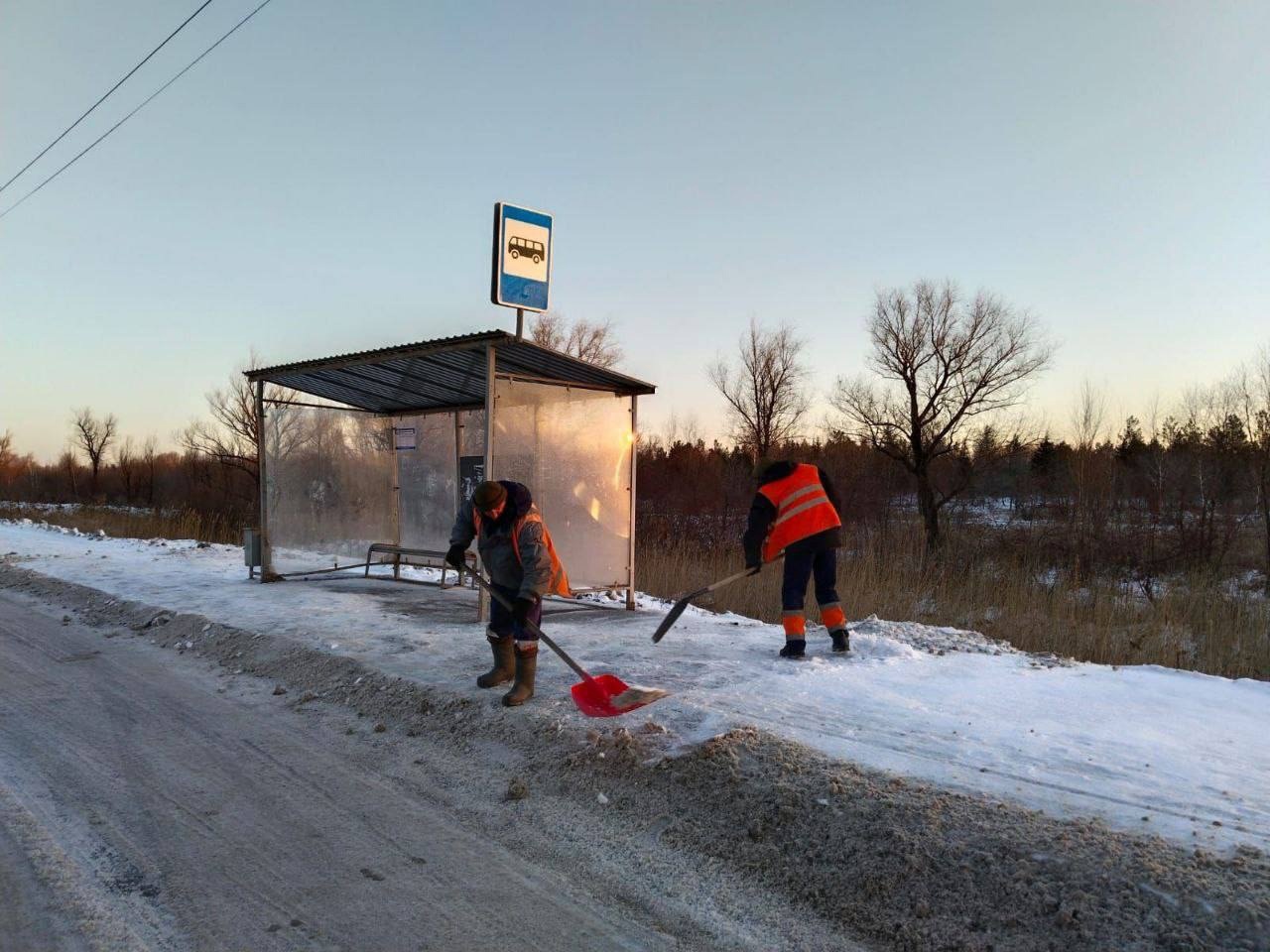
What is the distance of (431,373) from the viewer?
9.76 meters

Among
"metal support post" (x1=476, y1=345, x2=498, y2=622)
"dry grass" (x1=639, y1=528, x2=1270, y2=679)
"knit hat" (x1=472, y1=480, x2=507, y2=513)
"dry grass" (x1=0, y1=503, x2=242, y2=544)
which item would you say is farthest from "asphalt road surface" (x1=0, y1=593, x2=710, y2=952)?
"dry grass" (x1=0, y1=503, x2=242, y2=544)

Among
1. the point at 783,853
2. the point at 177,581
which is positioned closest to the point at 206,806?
the point at 783,853

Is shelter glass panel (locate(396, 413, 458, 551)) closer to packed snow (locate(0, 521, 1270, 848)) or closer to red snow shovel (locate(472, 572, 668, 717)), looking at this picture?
packed snow (locate(0, 521, 1270, 848))

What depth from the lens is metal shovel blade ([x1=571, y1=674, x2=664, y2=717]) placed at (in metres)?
5.11

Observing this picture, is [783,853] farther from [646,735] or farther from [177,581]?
[177,581]

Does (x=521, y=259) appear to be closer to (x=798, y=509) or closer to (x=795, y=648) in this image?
(x=798, y=509)

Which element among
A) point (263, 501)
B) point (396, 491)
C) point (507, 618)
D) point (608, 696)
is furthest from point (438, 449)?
point (608, 696)

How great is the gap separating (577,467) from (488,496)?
4134 millimetres

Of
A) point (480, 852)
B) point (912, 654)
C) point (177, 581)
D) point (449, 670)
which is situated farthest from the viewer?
point (177, 581)

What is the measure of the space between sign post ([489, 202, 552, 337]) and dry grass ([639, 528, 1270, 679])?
18.0 ft

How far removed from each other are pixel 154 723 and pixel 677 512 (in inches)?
940

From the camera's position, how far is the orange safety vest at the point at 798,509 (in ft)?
22.4

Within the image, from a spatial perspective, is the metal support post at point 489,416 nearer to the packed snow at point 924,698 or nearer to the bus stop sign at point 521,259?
the bus stop sign at point 521,259

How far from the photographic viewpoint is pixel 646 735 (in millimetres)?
4695
